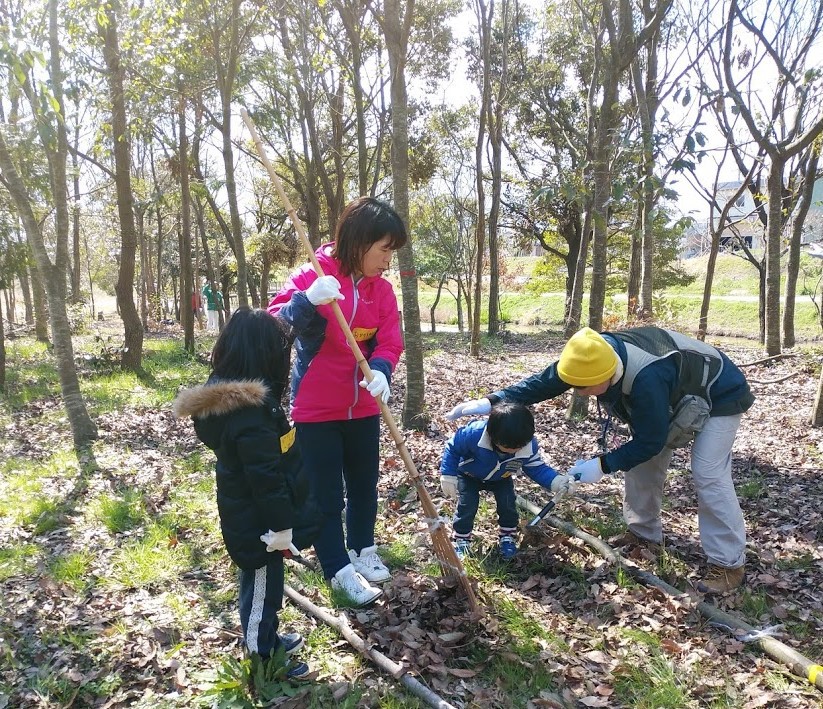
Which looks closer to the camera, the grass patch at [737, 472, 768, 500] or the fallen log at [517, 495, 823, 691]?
the fallen log at [517, 495, 823, 691]

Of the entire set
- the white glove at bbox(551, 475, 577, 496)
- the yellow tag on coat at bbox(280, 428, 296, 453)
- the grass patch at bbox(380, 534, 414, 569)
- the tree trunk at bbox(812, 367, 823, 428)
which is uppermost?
the yellow tag on coat at bbox(280, 428, 296, 453)

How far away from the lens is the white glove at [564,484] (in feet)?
11.8

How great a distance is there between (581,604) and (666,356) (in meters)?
1.53

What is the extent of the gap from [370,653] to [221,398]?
1536 millimetres

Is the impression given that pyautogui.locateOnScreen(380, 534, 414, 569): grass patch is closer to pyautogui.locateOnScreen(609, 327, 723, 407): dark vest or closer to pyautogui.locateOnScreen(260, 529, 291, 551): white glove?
pyautogui.locateOnScreen(260, 529, 291, 551): white glove

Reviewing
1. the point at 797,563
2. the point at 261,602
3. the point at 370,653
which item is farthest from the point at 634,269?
the point at 261,602

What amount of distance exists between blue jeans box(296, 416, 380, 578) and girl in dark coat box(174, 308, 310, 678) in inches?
18.2

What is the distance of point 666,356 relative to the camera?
334cm

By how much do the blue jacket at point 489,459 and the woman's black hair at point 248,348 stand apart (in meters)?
1.56

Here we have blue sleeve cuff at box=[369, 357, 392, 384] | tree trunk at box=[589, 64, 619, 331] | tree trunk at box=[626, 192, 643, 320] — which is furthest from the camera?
tree trunk at box=[626, 192, 643, 320]

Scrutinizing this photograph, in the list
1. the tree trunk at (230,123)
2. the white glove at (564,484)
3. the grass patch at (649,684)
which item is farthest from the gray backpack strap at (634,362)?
the tree trunk at (230,123)

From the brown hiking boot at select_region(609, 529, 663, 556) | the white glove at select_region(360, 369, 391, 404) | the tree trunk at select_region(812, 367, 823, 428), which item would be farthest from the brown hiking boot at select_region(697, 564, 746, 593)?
the tree trunk at select_region(812, 367, 823, 428)

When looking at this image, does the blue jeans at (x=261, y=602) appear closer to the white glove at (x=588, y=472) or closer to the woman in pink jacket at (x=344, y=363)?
the woman in pink jacket at (x=344, y=363)

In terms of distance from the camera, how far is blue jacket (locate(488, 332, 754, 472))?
10.6 ft
